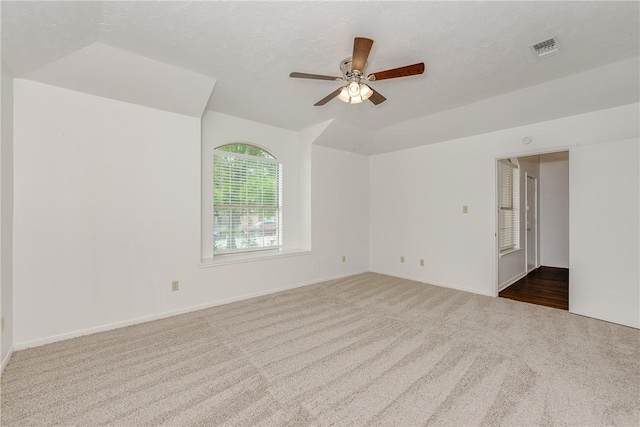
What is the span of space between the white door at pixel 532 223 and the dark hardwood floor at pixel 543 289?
37 centimetres

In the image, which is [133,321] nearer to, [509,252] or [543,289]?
[509,252]

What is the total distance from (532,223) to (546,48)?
4.73 meters

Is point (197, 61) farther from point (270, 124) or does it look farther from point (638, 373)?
point (638, 373)

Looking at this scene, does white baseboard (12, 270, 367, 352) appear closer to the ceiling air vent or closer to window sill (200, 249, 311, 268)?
window sill (200, 249, 311, 268)

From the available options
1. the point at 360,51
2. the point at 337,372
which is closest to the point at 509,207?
the point at 360,51

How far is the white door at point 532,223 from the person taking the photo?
561 cm

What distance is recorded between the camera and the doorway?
444cm

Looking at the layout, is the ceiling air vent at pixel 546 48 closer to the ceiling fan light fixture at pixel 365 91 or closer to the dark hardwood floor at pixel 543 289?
the ceiling fan light fixture at pixel 365 91

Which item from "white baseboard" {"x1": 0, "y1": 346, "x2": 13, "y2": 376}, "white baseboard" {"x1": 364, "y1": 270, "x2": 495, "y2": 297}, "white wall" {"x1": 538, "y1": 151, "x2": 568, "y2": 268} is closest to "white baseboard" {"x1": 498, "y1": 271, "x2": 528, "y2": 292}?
"white baseboard" {"x1": 364, "y1": 270, "x2": 495, "y2": 297}

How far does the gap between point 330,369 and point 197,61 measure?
3.00 metres

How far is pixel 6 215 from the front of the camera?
7.14 feet

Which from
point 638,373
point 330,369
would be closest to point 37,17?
point 330,369

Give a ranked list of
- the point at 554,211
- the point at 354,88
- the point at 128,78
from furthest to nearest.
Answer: the point at 554,211 → the point at 128,78 → the point at 354,88

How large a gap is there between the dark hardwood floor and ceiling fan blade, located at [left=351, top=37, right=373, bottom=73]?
3.87 m
